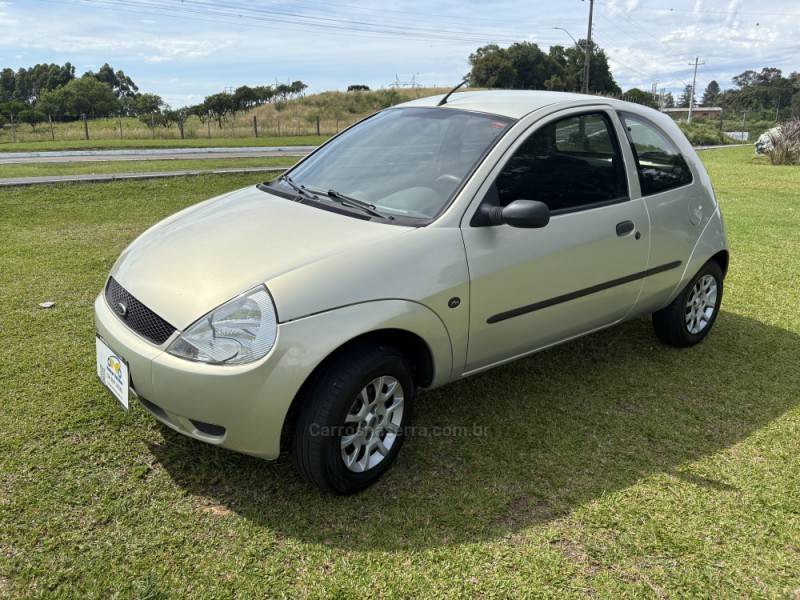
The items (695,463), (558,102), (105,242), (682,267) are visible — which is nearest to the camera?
(695,463)

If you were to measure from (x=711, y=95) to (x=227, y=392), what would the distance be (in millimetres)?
144085

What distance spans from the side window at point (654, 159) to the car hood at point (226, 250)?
177cm

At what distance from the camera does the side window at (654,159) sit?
12.2ft

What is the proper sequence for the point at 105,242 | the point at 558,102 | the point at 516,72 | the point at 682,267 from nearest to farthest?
1. the point at 558,102
2. the point at 682,267
3. the point at 105,242
4. the point at 516,72

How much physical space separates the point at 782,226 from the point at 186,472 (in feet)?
29.1

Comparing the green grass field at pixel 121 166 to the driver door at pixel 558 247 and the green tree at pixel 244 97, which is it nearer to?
the driver door at pixel 558 247

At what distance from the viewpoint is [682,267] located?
158 inches

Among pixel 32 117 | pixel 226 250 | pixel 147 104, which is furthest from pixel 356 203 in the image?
pixel 147 104

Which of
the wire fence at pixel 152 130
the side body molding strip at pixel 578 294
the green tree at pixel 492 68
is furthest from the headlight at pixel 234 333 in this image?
the green tree at pixel 492 68

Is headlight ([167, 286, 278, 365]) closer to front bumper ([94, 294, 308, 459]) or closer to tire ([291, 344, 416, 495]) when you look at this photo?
front bumper ([94, 294, 308, 459])

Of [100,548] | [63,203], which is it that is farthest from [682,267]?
[63,203]

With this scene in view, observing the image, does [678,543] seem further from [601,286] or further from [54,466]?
[54,466]

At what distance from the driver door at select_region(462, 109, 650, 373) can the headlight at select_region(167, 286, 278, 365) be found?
98 cm

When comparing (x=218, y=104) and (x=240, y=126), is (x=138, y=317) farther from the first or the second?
(x=218, y=104)
